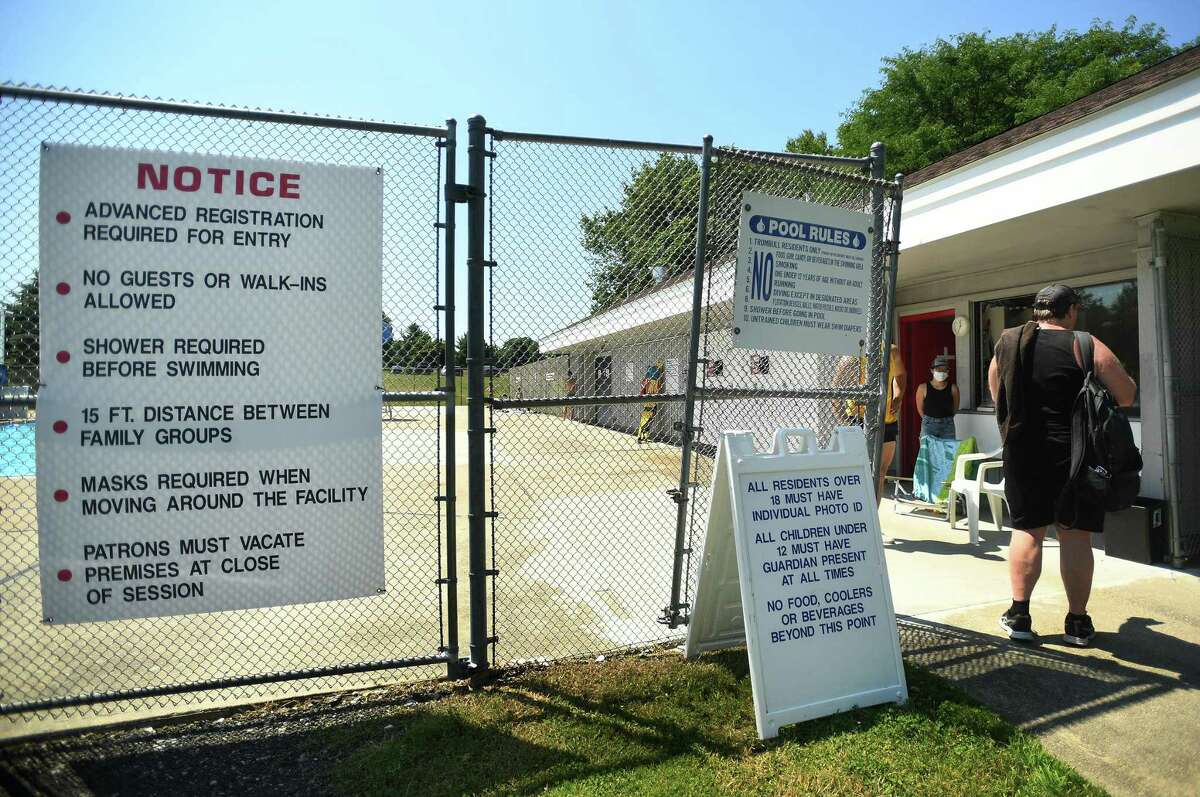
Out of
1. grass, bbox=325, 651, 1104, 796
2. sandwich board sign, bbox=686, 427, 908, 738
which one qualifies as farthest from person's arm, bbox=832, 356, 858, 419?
grass, bbox=325, 651, 1104, 796

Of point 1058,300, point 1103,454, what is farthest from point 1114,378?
point 1058,300

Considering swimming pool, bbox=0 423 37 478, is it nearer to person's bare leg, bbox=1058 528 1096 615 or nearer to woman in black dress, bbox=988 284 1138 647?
woman in black dress, bbox=988 284 1138 647

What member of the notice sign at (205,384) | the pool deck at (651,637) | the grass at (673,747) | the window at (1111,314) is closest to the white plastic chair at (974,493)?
→ the pool deck at (651,637)

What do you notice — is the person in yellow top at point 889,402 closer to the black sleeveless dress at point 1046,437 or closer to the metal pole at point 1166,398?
the black sleeveless dress at point 1046,437

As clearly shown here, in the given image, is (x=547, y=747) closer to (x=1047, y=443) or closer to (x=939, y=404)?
(x=1047, y=443)

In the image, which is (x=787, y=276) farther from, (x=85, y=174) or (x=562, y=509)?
(x=562, y=509)

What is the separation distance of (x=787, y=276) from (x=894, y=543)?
3.77 m

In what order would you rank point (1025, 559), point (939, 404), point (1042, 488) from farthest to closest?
point (939, 404), point (1025, 559), point (1042, 488)

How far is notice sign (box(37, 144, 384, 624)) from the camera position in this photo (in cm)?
299

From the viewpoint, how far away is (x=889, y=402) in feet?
23.3

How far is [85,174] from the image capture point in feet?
9.84

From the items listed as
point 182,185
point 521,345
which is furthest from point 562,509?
point 182,185

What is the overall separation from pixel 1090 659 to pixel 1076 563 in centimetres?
53

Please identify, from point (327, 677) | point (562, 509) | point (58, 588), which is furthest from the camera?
point (562, 509)
